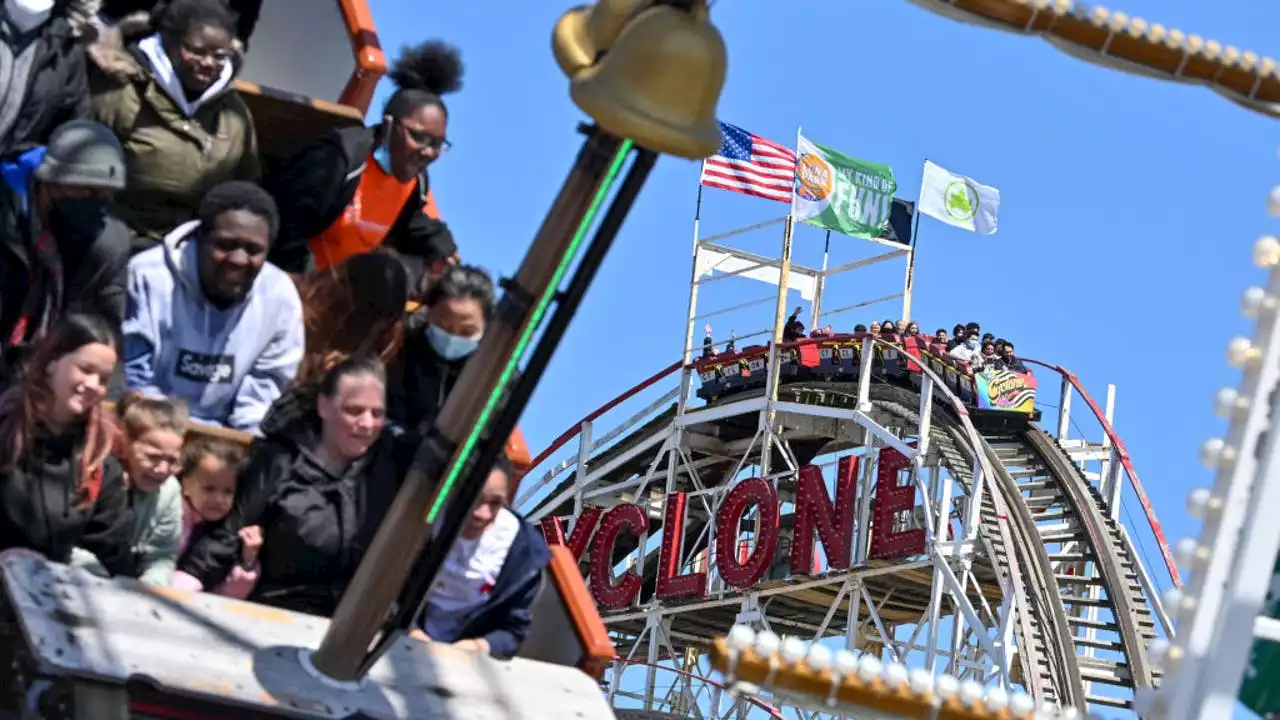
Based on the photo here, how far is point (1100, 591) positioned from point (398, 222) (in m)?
15.2

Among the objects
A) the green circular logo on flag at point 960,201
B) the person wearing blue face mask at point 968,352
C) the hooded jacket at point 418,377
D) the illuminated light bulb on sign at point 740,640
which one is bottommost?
the hooded jacket at point 418,377

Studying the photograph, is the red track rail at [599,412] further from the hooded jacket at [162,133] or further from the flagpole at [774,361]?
the hooded jacket at [162,133]

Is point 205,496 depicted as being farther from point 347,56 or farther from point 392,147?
point 347,56

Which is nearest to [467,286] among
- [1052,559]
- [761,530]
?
[1052,559]

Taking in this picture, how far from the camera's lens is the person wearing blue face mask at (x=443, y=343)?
5.10 m

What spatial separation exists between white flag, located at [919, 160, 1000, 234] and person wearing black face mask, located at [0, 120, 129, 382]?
2378 cm

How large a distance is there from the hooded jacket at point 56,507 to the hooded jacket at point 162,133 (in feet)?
5.44

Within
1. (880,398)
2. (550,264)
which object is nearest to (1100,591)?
(880,398)

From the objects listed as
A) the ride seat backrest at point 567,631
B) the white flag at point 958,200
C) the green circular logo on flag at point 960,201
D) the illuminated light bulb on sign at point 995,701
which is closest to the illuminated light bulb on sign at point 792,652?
the illuminated light bulb on sign at point 995,701

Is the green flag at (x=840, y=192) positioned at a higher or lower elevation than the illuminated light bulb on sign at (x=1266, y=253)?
higher

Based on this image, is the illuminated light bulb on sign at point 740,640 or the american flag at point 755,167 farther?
the american flag at point 755,167

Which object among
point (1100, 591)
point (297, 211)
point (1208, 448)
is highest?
point (1208, 448)

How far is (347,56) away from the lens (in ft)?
22.8

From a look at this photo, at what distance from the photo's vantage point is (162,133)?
5.55 meters
